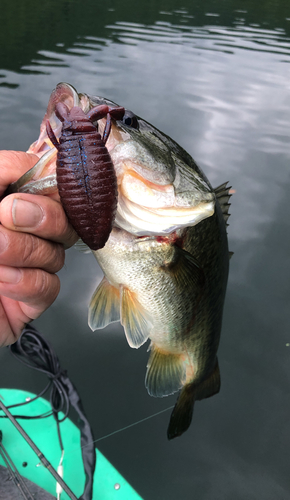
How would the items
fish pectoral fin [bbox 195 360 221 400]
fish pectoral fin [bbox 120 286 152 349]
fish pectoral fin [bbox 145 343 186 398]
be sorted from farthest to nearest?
fish pectoral fin [bbox 195 360 221 400] → fish pectoral fin [bbox 145 343 186 398] → fish pectoral fin [bbox 120 286 152 349]

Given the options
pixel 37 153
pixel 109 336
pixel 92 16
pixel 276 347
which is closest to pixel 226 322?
pixel 276 347

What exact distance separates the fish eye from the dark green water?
2.19m

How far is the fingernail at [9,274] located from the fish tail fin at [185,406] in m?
1.23

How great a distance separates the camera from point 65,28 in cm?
1166

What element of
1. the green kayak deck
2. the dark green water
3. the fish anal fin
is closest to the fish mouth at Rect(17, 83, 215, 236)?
the fish anal fin

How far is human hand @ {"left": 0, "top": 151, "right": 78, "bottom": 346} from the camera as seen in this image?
0.91 metres

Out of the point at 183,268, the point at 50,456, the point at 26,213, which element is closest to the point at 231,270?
the point at 50,456

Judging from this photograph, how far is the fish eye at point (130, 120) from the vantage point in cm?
105

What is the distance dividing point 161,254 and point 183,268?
0.36 ft

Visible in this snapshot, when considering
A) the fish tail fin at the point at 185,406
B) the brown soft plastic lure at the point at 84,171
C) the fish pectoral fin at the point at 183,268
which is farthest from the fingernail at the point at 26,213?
the fish tail fin at the point at 185,406

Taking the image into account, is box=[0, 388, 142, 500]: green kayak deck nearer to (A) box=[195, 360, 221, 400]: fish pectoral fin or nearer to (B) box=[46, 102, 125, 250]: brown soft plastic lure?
(A) box=[195, 360, 221, 400]: fish pectoral fin

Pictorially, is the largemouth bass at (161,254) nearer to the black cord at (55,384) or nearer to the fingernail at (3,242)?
the fingernail at (3,242)

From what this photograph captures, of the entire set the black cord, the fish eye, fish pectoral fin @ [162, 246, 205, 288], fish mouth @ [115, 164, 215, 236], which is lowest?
the black cord

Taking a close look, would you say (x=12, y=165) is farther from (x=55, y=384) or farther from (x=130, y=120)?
(x=55, y=384)
